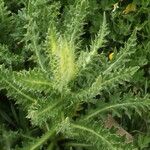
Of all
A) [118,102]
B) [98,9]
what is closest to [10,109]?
[118,102]

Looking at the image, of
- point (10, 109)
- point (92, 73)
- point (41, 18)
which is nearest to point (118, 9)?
point (41, 18)

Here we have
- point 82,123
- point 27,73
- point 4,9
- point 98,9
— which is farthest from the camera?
point 98,9

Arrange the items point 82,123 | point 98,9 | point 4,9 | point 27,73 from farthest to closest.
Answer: point 98,9
point 4,9
point 82,123
point 27,73

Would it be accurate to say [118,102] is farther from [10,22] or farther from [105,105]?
[10,22]

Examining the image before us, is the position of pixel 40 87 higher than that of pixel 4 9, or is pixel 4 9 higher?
pixel 4 9

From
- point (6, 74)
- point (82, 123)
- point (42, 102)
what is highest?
point (6, 74)

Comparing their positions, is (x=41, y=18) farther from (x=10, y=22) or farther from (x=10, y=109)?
(x=10, y=109)

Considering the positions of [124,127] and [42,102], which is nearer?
[42,102]
